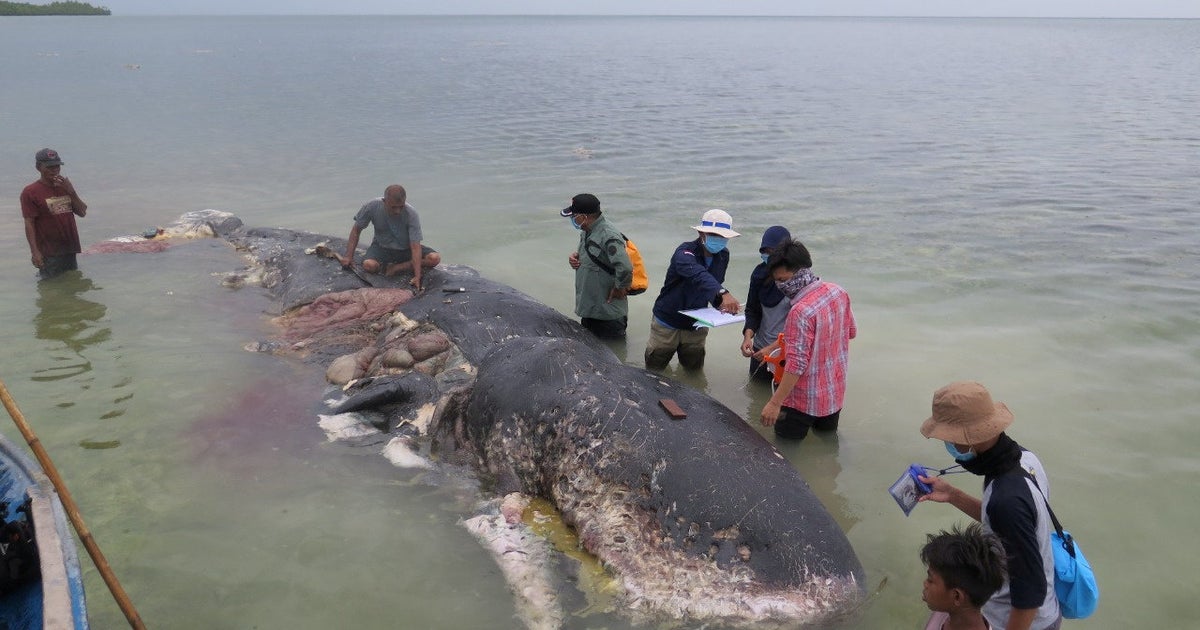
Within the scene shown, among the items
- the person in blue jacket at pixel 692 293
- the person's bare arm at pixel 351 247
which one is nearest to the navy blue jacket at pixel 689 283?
the person in blue jacket at pixel 692 293

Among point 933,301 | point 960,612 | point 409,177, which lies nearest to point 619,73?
point 409,177

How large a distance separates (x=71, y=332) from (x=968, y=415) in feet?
33.1

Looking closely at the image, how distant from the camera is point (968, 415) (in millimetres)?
3561

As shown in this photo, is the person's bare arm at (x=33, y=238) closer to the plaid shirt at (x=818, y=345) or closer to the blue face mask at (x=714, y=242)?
the blue face mask at (x=714, y=242)

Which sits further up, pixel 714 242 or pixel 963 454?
pixel 714 242

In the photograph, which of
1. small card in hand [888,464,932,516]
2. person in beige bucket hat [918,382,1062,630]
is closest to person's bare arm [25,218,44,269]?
small card in hand [888,464,932,516]

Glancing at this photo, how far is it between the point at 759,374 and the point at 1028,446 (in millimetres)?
2532

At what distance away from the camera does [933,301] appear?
1062 cm

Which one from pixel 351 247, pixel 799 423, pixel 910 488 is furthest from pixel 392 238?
pixel 910 488

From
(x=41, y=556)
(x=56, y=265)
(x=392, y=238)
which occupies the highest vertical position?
(x=392, y=238)

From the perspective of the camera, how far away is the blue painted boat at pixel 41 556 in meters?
3.64

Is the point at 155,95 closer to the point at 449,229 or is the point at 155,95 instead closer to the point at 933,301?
the point at 449,229

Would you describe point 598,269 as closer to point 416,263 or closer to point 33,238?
point 416,263

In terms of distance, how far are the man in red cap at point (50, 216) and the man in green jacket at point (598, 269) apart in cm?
721
